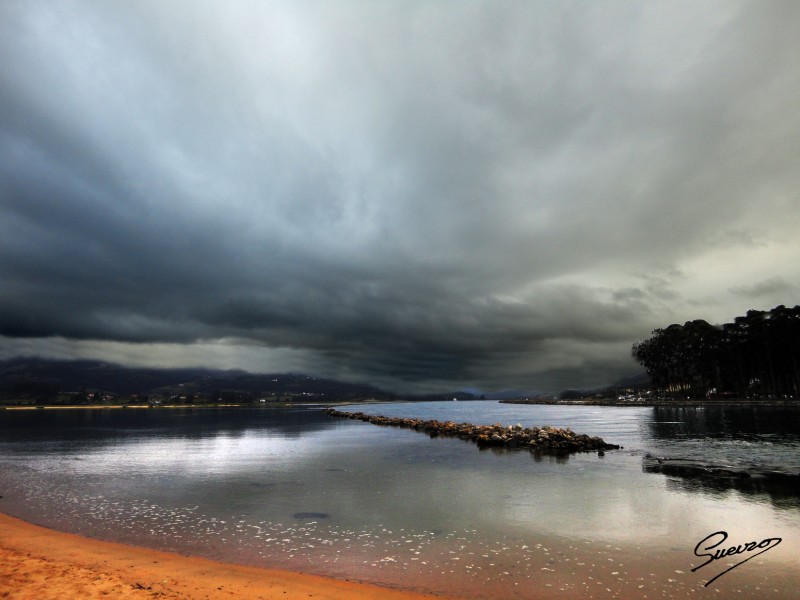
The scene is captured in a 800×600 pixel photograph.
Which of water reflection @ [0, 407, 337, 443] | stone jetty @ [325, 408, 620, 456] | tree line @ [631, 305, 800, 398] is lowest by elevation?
water reflection @ [0, 407, 337, 443]

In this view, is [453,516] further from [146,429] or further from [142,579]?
[146,429]

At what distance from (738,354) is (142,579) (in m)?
194

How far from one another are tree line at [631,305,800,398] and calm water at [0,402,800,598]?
126m

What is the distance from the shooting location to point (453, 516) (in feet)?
70.1

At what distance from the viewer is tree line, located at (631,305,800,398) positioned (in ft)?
451

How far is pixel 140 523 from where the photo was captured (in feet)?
69.1

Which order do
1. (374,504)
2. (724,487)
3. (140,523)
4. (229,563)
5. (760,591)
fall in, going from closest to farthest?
(760,591), (229,563), (140,523), (374,504), (724,487)

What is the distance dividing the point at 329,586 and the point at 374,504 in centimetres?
1154

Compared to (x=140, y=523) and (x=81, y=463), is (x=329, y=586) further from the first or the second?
(x=81, y=463)

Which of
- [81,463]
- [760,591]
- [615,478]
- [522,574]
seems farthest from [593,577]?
[81,463]
